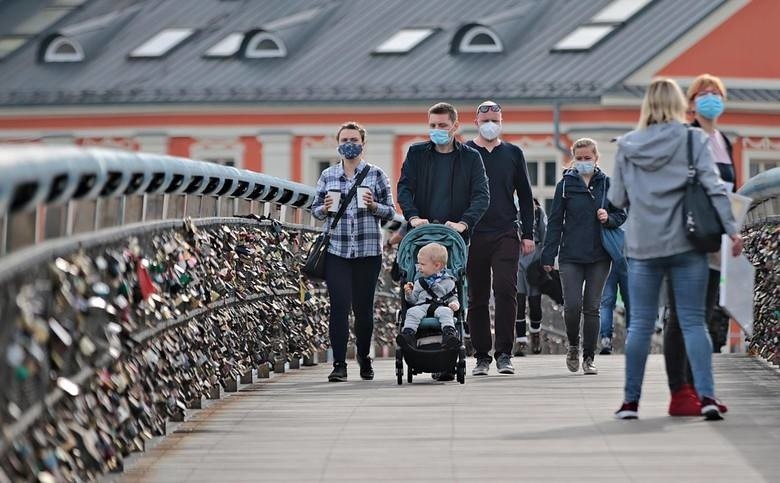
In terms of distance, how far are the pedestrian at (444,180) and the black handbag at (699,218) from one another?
3.38 metres

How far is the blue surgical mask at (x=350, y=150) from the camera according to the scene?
13.6m

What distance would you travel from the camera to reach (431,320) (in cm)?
1341

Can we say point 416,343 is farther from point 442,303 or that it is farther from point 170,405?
point 170,405

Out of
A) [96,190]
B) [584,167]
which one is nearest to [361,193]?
[584,167]

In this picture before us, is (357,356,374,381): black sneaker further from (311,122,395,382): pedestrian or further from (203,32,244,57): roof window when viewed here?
(203,32,244,57): roof window

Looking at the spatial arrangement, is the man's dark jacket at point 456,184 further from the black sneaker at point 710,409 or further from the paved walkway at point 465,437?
the black sneaker at point 710,409

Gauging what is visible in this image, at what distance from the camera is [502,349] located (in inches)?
566

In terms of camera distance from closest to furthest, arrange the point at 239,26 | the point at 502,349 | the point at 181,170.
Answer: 1. the point at 181,170
2. the point at 502,349
3. the point at 239,26

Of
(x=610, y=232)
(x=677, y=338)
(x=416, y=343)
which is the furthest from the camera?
(x=610, y=232)

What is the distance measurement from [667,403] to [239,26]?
1519 inches

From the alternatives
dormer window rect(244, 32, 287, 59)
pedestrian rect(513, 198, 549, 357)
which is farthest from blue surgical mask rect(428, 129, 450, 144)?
dormer window rect(244, 32, 287, 59)

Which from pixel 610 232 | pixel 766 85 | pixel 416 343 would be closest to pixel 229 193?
pixel 416 343

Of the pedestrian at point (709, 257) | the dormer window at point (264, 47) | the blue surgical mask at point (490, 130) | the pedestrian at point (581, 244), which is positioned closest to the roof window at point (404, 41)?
the dormer window at point (264, 47)

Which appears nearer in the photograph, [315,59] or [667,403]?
[667,403]
